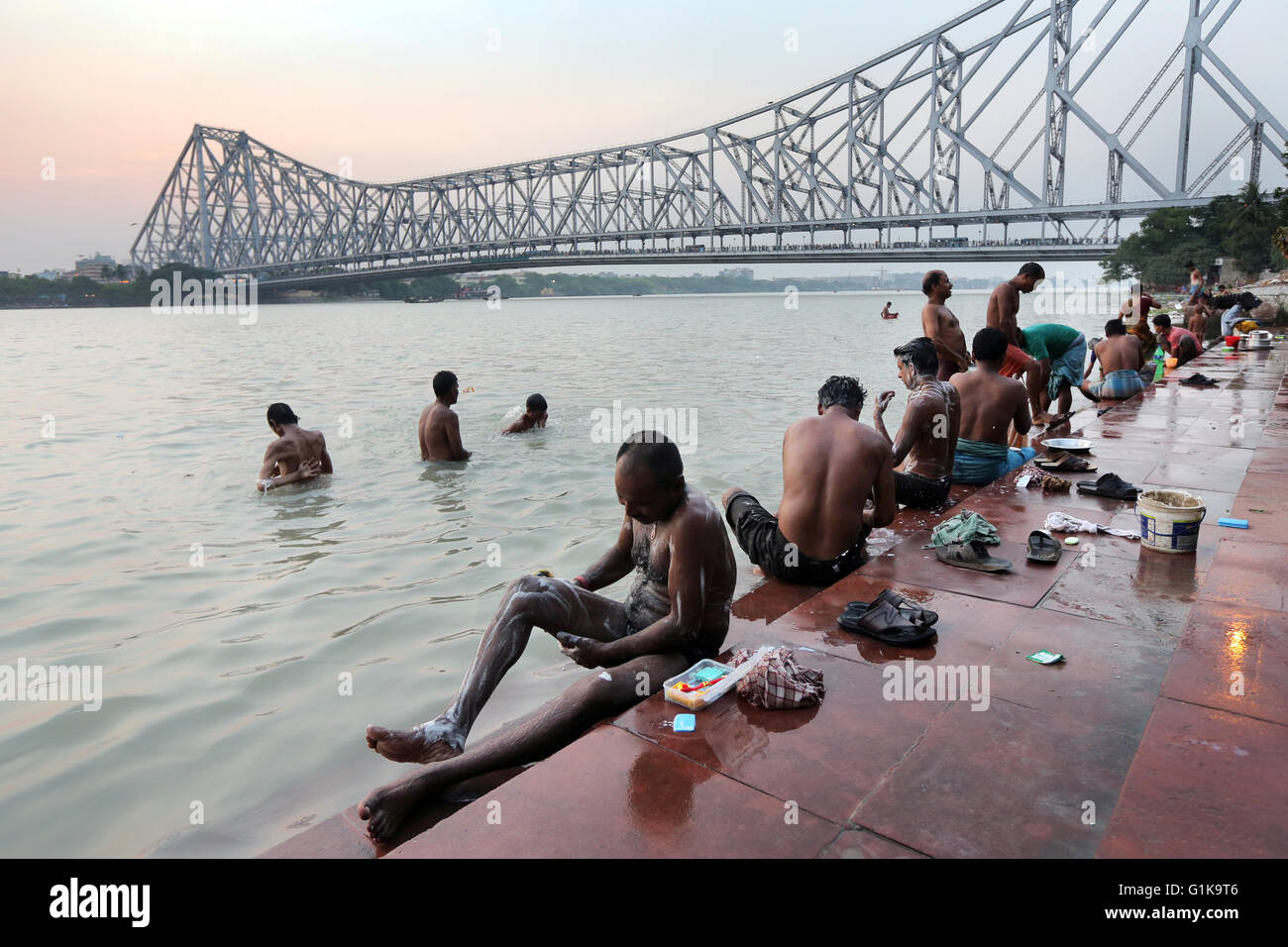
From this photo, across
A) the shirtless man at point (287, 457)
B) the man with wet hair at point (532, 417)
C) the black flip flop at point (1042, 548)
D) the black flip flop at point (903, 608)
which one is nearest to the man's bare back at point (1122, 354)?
the black flip flop at point (1042, 548)

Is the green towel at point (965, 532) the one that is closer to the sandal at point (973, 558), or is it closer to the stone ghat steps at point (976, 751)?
the sandal at point (973, 558)

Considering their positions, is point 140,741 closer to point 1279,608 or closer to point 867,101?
point 1279,608

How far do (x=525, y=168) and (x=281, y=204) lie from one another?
27459mm

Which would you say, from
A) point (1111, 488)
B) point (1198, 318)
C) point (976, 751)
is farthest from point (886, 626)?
point (1198, 318)

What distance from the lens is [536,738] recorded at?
2.55m

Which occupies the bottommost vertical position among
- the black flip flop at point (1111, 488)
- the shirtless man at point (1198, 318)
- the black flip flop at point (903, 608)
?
the black flip flop at point (903, 608)

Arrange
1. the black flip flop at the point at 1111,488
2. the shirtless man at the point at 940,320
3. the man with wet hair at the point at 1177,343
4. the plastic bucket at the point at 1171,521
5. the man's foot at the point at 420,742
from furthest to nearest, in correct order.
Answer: the man with wet hair at the point at 1177,343 < the shirtless man at the point at 940,320 < the black flip flop at the point at 1111,488 < the plastic bucket at the point at 1171,521 < the man's foot at the point at 420,742

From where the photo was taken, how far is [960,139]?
2269 inches

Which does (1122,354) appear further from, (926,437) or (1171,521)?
(1171,521)

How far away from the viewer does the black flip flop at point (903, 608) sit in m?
3.02

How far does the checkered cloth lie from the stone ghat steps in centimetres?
5

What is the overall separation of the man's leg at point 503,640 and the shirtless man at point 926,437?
8.85ft

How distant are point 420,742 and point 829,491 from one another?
90.4 inches

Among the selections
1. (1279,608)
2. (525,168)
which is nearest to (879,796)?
(1279,608)
